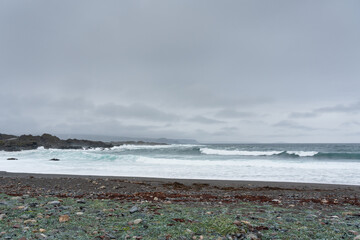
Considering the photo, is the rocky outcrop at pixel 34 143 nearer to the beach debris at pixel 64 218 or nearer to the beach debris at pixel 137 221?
the beach debris at pixel 64 218

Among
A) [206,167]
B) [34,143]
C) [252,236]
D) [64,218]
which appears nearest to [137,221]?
[64,218]

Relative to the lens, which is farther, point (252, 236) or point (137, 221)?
point (137, 221)

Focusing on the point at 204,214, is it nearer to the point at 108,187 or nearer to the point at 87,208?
the point at 87,208

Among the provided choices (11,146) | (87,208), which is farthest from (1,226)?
(11,146)

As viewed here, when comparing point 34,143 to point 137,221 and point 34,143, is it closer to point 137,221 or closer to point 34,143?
point 34,143

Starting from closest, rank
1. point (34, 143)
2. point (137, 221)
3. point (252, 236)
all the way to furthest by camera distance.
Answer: point (252, 236)
point (137, 221)
point (34, 143)

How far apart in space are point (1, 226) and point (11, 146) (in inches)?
1887

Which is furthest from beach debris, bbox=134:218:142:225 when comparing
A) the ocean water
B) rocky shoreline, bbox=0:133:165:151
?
rocky shoreline, bbox=0:133:165:151

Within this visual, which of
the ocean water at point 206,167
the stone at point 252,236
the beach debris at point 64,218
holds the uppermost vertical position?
the stone at point 252,236

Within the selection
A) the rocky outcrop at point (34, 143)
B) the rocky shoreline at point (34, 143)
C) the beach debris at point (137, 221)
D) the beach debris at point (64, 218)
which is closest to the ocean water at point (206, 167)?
the beach debris at point (137, 221)

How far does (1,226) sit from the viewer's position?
398cm

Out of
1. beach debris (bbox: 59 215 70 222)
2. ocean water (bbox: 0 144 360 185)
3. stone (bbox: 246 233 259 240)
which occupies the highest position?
stone (bbox: 246 233 259 240)

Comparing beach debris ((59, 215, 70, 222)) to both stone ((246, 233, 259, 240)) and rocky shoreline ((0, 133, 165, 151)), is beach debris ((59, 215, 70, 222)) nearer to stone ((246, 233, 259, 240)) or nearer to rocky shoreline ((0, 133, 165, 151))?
stone ((246, 233, 259, 240))

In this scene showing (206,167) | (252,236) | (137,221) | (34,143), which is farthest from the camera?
(34,143)
